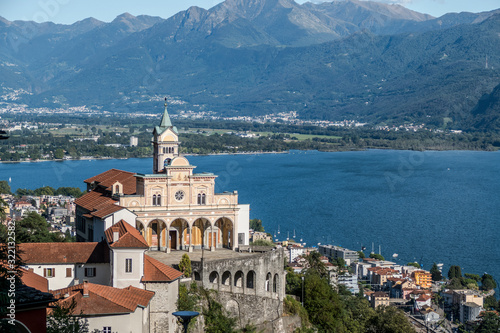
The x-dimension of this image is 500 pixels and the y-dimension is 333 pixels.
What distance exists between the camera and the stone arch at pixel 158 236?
998 inches

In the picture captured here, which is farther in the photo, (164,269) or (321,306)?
(321,306)

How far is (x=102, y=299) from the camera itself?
16.3 m

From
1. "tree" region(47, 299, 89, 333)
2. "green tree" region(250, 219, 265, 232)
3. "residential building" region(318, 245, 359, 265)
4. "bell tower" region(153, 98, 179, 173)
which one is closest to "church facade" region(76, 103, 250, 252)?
"bell tower" region(153, 98, 179, 173)

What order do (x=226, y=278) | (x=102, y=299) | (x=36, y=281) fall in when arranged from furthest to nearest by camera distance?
1. (x=226, y=278)
2. (x=36, y=281)
3. (x=102, y=299)

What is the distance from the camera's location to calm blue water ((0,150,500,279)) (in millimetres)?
62469

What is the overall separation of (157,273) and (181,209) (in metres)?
6.84

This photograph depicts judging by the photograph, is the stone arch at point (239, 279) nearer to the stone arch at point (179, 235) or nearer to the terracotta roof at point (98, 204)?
the stone arch at point (179, 235)

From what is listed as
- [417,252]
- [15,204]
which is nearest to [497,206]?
[417,252]

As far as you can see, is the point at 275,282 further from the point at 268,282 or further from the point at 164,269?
the point at 164,269

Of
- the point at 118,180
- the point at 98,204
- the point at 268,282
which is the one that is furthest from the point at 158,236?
the point at 268,282

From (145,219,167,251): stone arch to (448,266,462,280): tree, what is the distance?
30.9m

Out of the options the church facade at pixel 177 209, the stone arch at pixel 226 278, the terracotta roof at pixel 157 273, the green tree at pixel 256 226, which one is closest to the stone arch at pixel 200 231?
the church facade at pixel 177 209

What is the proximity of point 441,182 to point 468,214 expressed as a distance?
28.7m

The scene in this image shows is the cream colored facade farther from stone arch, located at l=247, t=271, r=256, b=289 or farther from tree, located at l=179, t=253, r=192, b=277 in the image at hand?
tree, located at l=179, t=253, r=192, b=277
